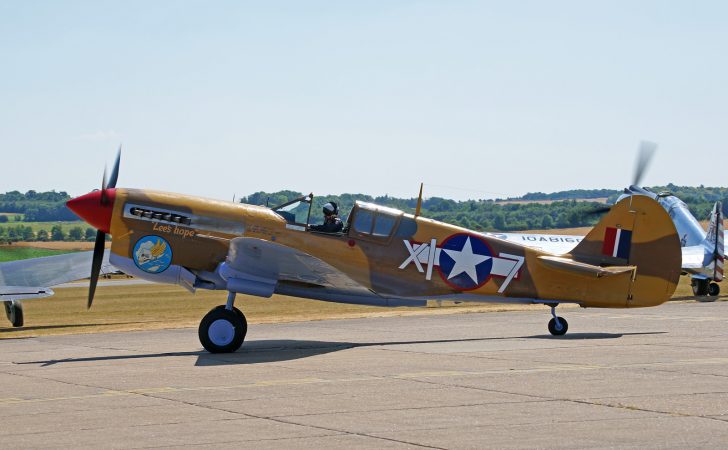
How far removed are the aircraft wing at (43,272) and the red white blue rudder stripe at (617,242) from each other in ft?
48.7

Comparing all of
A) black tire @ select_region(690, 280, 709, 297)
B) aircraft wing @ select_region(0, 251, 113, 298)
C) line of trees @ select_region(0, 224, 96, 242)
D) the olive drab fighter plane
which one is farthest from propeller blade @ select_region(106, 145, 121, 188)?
line of trees @ select_region(0, 224, 96, 242)

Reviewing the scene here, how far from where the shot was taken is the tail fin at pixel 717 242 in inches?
→ 1390

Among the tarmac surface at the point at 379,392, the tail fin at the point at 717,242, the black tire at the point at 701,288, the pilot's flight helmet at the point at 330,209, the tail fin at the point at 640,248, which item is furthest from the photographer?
the tail fin at the point at 717,242

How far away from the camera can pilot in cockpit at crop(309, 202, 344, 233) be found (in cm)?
1712

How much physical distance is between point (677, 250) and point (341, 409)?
10217 mm

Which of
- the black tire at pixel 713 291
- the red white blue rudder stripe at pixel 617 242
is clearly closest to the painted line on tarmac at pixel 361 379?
the red white blue rudder stripe at pixel 617 242

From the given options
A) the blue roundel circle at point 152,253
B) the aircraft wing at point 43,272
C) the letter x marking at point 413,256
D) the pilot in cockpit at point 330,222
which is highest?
the pilot in cockpit at point 330,222

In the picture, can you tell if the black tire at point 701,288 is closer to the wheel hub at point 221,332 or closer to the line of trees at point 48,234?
the wheel hub at point 221,332

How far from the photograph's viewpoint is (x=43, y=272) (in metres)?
27.9

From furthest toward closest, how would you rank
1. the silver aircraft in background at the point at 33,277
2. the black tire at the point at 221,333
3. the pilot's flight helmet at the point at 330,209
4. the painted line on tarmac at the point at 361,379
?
the silver aircraft in background at the point at 33,277
the pilot's flight helmet at the point at 330,209
the black tire at the point at 221,333
the painted line on tarmac at the point at 361,379

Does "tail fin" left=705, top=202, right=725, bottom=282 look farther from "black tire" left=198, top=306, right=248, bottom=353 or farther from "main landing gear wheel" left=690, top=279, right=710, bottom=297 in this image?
"black tire" left=198, top=306, right=248, bottom=353

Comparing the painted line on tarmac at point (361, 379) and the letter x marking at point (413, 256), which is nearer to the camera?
the painted line on tarmac at point (361, 379)

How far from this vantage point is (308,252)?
55.6 ft

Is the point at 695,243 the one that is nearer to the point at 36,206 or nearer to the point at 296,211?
the point at 296,211
